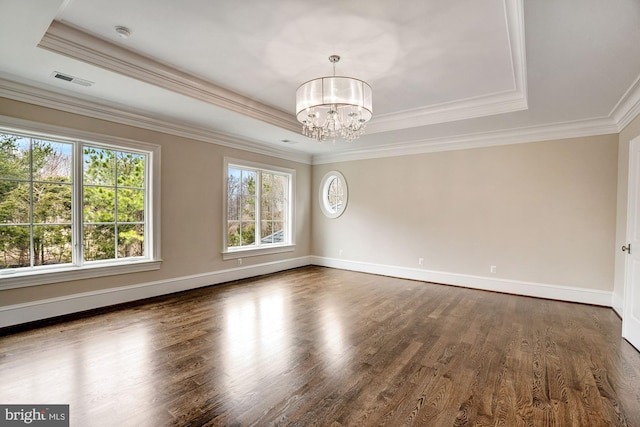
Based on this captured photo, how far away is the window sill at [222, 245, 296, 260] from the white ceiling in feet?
7.42

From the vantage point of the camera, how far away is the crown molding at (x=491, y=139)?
425 centimetres

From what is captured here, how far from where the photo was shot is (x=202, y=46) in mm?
2879

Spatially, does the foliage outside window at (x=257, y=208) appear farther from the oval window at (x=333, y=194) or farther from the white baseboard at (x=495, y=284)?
the white baseboard at (x=495, y=284)

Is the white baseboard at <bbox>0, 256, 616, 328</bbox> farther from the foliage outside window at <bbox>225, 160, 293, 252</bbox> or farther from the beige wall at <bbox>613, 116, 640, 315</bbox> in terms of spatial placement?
the foliage outside window at <bbox>225, 160, 293, 252</bbox>

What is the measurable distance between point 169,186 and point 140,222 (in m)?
0.67

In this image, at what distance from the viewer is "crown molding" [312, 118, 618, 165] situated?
4246 mm

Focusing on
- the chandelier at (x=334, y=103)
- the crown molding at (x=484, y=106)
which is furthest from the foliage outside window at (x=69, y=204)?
the crown molding at (x=484, y=106)

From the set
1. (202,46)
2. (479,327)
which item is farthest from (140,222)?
(479,327)

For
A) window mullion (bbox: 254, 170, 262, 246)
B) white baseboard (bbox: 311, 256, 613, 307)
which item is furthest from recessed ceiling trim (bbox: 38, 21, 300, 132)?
white baseboard (bbox: 311, 256, 613, 307)

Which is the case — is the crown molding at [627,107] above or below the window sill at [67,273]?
above

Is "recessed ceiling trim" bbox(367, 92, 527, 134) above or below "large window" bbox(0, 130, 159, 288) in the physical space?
above

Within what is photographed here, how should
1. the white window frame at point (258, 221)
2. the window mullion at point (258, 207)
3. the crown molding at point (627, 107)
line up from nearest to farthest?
the crown molding at point (627, 107) → the white window frame at point (258, 221) → the window mullion at point (258, 207)

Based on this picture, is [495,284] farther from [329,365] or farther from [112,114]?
[112,114]

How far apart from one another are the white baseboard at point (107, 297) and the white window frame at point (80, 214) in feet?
0.76
